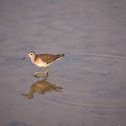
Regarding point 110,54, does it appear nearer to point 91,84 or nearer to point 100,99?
point 91,84

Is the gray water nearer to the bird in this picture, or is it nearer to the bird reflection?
the bird reflection

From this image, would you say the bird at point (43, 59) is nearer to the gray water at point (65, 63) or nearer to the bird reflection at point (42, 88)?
the gray water at point (65, 63)

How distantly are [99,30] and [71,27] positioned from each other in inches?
55.7

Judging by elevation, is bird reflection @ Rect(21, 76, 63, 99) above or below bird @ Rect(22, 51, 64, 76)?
below

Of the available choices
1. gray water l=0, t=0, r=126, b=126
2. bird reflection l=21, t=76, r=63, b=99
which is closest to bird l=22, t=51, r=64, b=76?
gray water l=0, t=0, r=126, b=126

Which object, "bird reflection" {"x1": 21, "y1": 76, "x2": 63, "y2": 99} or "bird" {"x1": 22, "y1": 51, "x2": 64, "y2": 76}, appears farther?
"bird" {"x1": 22, "y1": 51, "x2": 64, "y2": 76}

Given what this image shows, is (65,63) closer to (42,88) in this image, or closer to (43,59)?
(43,59)

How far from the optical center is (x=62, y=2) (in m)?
16.4

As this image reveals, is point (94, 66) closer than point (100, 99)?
No

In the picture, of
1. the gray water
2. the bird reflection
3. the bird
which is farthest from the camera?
the bird

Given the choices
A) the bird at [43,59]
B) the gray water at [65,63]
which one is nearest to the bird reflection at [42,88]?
the gray water at [65,63]

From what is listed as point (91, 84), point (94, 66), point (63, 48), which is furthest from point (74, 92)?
point (63, 48)

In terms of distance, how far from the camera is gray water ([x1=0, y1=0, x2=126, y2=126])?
7721 mm

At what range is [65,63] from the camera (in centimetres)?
1084
